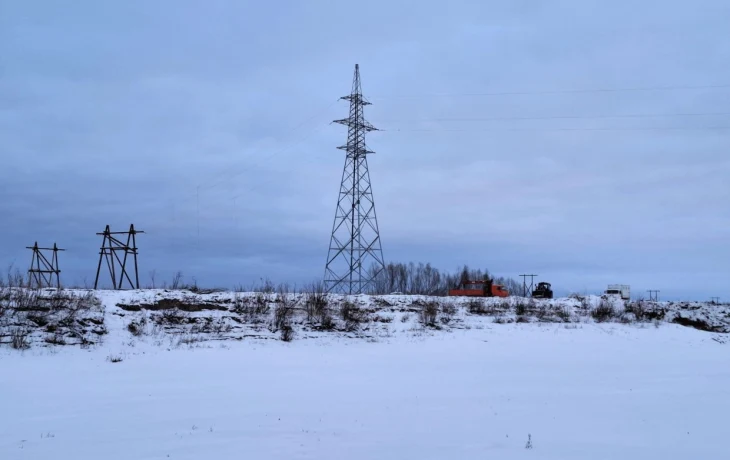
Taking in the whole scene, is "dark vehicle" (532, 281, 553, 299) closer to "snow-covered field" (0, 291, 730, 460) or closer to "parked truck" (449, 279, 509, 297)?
"parked truck" (449, 279, 509, 297)

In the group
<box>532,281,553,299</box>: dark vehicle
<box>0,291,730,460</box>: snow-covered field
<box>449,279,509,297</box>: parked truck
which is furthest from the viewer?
<box>532,281,553,299</box>: dark vehicle

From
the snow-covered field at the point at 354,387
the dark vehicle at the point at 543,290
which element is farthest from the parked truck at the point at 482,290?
the snow-covered field at the point at 354,387

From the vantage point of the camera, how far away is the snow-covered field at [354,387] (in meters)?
8.94

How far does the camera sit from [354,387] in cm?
1389

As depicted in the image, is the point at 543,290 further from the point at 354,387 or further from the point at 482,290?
the point at 354,387

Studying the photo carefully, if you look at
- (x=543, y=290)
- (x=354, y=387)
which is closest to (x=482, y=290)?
(x=543, y=290)

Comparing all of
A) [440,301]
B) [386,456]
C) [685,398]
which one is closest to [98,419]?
[386,456]

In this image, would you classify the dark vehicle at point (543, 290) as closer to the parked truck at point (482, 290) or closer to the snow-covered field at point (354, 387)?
the parked truck at point (482, 290)

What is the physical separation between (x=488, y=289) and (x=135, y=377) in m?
29.0

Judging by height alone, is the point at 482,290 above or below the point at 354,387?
above

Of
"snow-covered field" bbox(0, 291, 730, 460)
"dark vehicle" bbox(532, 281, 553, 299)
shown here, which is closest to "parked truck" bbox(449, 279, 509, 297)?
"dark vehicle" bbox(532, 281, 553, 299)

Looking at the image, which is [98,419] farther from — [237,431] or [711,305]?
[711,305]

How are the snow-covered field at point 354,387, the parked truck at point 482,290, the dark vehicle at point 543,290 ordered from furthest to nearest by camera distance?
1. the dark vehicle at point 543,290
2. the parked truck at point 482,290
3. the snow-covered field at point 354,387

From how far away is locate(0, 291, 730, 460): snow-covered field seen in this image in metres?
8.94
